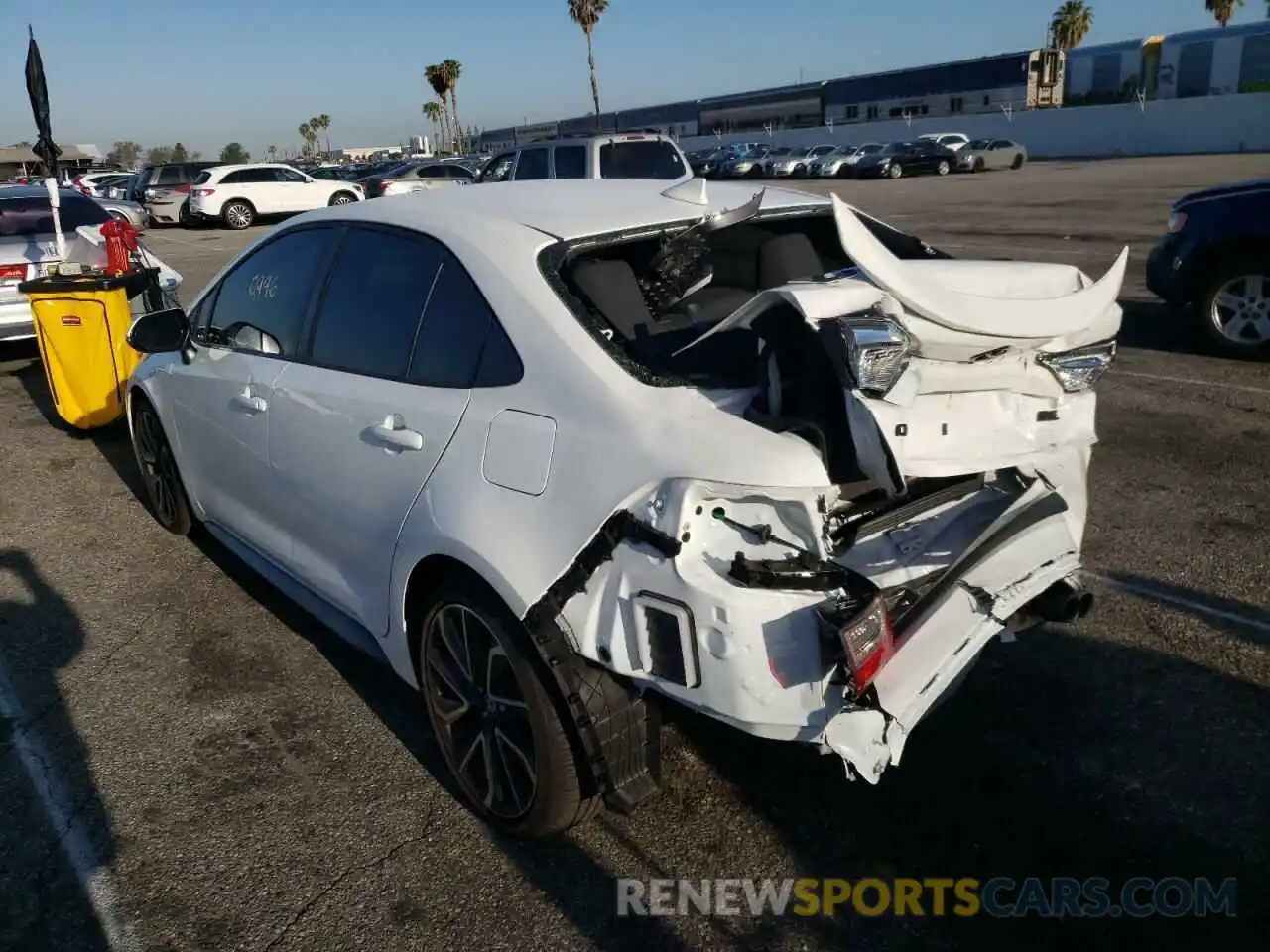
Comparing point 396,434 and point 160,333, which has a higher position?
point 160,333

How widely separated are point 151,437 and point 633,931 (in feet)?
12.5

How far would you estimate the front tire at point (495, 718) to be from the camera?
8.57 feet

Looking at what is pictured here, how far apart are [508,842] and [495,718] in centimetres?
37

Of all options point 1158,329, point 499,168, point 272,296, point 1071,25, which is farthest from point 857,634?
point 1071,25

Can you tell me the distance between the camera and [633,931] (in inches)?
99.3

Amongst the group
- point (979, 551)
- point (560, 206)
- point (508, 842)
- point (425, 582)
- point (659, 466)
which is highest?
point (560, 206)

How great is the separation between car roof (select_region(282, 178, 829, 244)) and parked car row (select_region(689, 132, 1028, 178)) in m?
36.4

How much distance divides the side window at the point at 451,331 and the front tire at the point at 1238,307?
6.76 metres

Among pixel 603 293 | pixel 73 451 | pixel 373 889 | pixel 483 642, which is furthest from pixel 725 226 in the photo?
pixel 73 451

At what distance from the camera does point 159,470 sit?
5164mm

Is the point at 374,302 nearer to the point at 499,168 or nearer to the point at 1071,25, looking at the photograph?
the point at 499,168

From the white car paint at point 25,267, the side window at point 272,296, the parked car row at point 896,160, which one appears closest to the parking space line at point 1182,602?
the side window at point 272,296

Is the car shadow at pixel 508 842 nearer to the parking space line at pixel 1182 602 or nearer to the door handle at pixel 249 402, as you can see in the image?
the door handle at pixel 249 402

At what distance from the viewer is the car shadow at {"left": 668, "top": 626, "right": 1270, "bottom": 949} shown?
8.16ft
